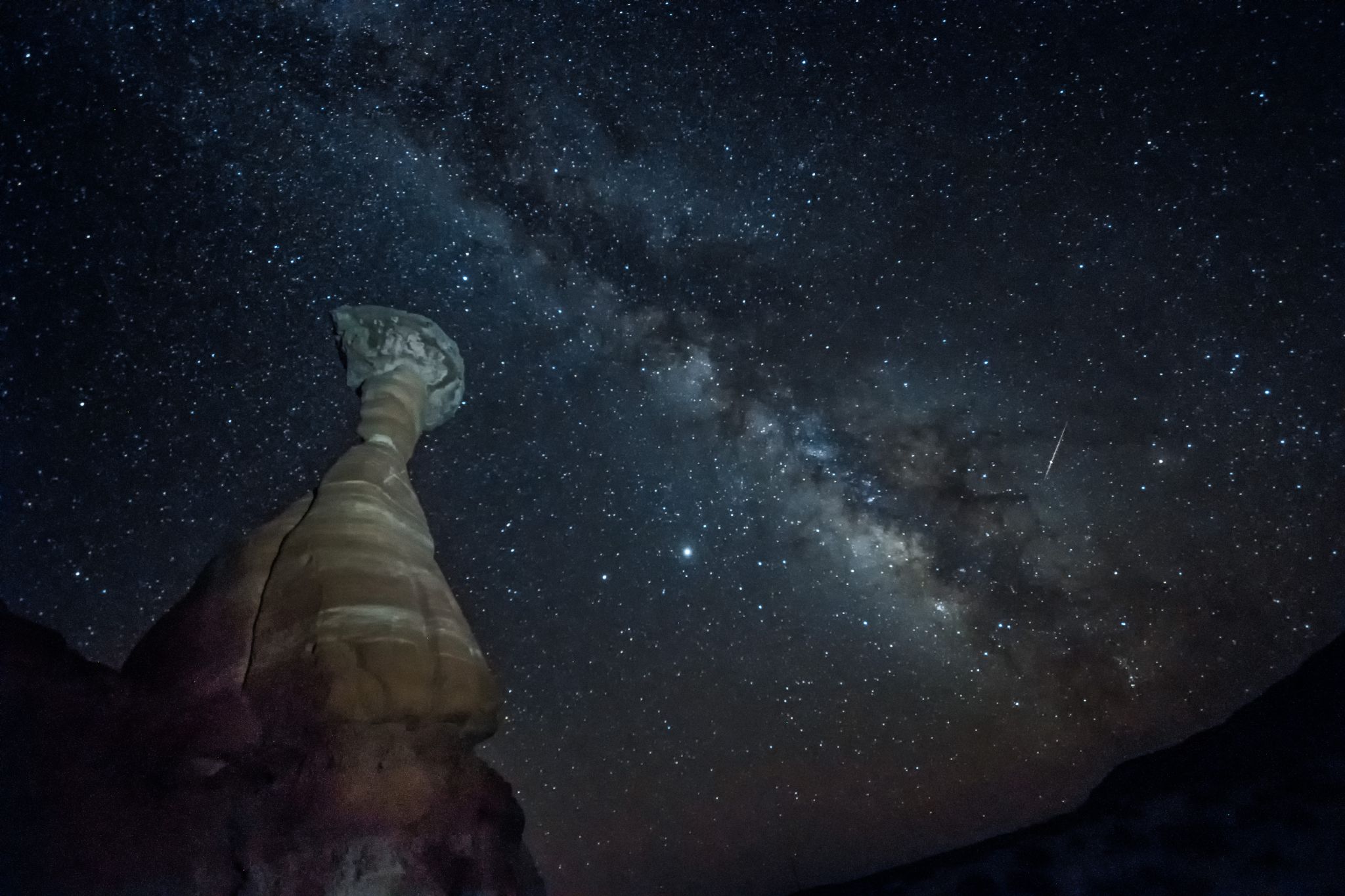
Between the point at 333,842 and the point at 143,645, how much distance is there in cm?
379

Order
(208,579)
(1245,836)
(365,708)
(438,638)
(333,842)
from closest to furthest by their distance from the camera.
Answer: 1. (1245,836)
2. (333,842)
3. (365,708)
4. (438,638)
5. (208,579)

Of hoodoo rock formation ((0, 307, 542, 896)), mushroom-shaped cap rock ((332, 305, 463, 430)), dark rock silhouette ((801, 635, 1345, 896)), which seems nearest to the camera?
dark rock silhouette ((801, 635, 1345, 896))

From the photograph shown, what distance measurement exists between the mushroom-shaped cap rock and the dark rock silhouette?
34.5ft

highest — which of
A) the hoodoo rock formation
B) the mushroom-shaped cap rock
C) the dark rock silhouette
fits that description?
the mushroom-shaped cap rock

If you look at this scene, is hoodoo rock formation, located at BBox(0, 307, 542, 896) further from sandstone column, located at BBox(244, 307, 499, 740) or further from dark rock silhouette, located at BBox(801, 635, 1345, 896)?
dark rock silhouette, located at BBox(801, 635, 1345, 896)

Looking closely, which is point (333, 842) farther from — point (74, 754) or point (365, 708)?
point (74, 754)

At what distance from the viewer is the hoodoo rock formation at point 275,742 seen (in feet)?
19.2

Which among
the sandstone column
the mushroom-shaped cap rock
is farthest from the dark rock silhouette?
Answer: the mushroom-shaped cap rock

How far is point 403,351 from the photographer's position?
12.8 metres

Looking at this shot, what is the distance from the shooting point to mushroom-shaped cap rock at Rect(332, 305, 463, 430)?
1259cm

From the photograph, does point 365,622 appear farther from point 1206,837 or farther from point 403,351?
point 1206,837

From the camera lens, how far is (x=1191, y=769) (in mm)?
6957

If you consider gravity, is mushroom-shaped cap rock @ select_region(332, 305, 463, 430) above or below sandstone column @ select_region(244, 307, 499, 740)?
above

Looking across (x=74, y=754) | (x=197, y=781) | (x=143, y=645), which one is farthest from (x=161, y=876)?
(x=143, y=645)
